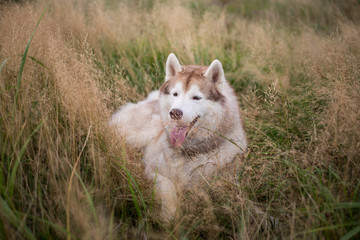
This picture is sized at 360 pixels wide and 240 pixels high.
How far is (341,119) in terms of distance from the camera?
71.4 inches

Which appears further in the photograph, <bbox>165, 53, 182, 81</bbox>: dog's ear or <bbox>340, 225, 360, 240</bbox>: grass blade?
<bbox>165, 53, 182, 81</bbox>: dog's ear

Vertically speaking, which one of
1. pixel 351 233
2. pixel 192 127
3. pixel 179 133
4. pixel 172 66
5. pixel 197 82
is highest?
pixel 172 66

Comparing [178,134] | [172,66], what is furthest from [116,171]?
[172,66]

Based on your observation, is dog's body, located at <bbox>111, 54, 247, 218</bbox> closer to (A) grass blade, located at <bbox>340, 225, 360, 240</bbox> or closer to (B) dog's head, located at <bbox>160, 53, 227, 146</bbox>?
(B) dog's head, located at <bbox>160, 53, 227, 146</bbox>

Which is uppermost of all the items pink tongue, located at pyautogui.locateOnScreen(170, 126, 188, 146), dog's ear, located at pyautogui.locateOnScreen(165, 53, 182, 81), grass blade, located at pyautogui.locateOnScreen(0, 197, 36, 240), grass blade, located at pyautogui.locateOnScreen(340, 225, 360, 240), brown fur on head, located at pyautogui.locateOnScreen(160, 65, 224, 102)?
dog's ear, located at pyautogui.locateOnScreen(165, 53, 182, 81)

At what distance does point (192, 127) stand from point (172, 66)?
36.9 inches

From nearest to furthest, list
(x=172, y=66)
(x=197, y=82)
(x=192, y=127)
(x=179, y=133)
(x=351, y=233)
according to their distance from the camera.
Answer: (x=351, y=233), (x=192, y=127), (x=179, y=133), (x=197, y=82), (x=172, y=66)

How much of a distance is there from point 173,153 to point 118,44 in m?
2.94

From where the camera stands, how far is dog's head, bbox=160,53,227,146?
2377mm

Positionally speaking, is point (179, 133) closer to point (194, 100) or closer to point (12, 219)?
point (194, 100)

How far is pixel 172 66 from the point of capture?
2.77m

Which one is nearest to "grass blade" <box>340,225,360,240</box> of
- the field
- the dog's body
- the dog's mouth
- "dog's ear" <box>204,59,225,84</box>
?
the field

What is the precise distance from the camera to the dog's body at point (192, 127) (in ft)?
7.54

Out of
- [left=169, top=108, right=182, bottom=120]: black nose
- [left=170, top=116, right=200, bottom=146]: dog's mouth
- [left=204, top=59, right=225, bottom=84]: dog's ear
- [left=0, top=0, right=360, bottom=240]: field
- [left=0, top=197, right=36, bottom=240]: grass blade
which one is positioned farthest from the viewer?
[left=204, top=59, right=225, bottom=84]: dog's ear
